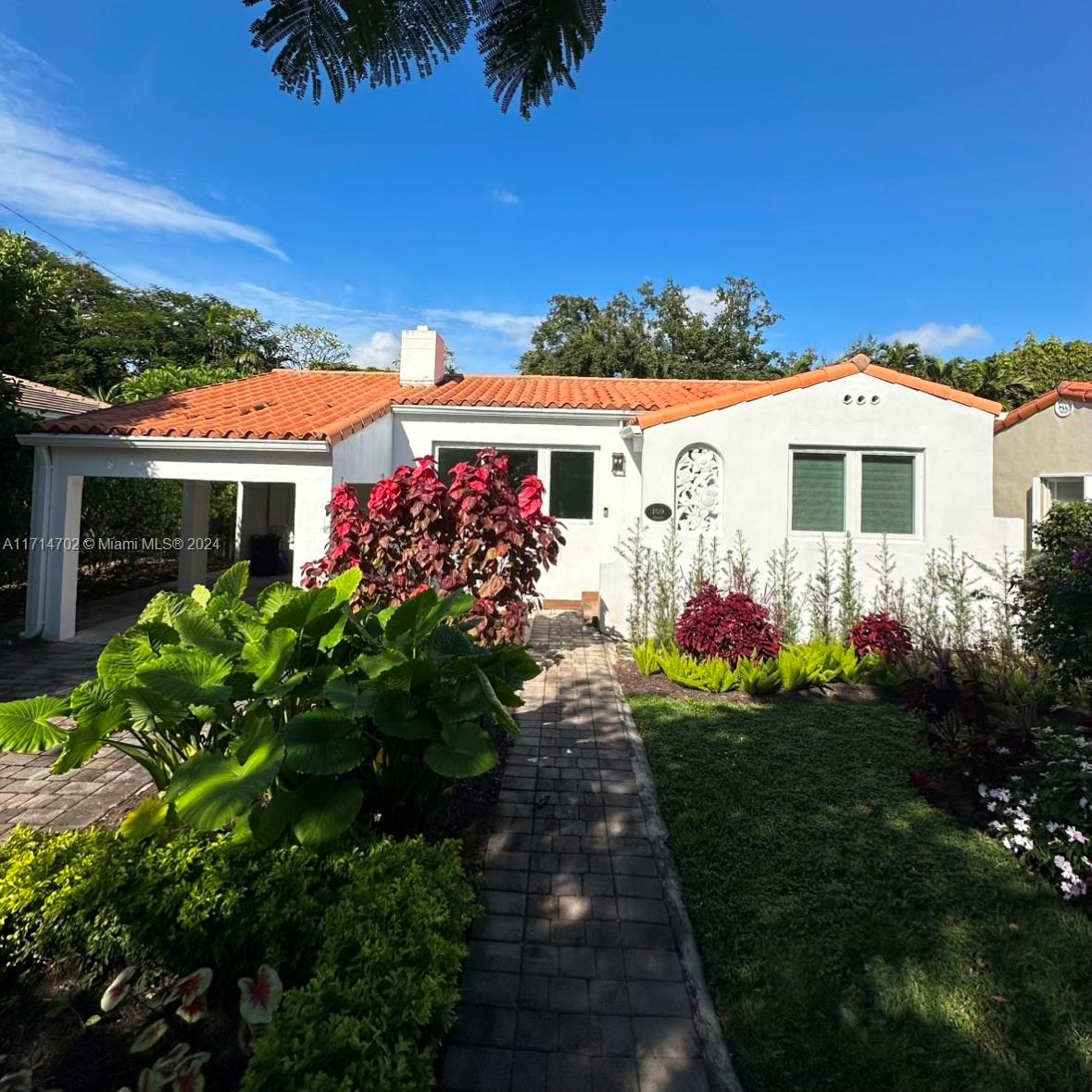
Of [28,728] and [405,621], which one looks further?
[405,621]

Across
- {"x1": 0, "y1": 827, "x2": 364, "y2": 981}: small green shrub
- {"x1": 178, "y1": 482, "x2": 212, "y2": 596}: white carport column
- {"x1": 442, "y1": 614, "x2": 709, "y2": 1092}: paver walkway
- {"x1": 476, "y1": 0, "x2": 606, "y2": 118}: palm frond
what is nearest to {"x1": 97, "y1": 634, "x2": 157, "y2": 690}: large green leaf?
{"x1": 0, "y1": 827, "x2": 364, "y2": 981}: small green shrub

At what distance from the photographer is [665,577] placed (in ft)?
31.9

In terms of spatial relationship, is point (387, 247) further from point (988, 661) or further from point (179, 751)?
point (988, 661)

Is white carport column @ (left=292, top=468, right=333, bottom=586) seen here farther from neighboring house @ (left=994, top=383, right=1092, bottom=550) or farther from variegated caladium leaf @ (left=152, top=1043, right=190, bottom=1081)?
neighboring house @ (left=994, top=383, right=1092, bottom=550)

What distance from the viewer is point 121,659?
12.6 ft

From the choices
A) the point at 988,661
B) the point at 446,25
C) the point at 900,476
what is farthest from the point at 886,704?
the point at 446,25

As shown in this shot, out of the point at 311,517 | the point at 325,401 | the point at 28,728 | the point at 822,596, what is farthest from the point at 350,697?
the point at 325,401

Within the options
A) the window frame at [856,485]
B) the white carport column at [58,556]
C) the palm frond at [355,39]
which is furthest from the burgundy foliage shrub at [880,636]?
the white carport column at [58,556]

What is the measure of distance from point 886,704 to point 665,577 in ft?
11.5

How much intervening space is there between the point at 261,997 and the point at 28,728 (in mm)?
2224

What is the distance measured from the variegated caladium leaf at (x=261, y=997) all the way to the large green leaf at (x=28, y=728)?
1945mm

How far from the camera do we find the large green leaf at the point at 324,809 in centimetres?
310

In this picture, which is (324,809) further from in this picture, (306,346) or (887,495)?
(306,346)

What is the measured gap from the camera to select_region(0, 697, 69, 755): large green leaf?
3.42 metres
